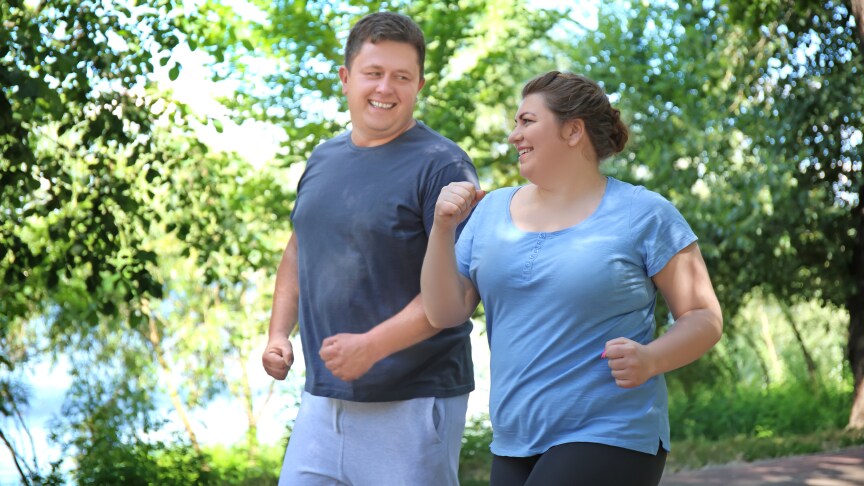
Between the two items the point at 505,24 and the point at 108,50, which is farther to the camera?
the point at 505,24

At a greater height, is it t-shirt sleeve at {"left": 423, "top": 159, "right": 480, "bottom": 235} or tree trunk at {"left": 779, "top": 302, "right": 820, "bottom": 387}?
tree trunk at {"left": 779, "top": 302, "right": 820, "bottom": 387}

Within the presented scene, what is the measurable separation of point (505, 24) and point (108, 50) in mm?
8504

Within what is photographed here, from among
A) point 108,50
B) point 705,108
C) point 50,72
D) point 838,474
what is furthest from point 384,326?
point 705,108

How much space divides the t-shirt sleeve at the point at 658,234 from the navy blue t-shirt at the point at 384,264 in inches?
23.0

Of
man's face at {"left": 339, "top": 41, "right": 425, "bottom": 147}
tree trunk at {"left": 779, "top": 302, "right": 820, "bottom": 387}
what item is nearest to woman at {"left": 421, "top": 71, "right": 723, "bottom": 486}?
man's face at {"left": 339, "top": 41, "right": 425, "bottom": 147}

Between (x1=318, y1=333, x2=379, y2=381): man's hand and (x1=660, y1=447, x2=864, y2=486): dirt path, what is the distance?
5540 millimetres

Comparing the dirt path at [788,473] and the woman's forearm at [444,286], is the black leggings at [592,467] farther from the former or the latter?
the dirt path at [788,473]

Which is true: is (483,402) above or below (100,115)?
below

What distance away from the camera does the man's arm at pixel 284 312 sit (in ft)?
10.3

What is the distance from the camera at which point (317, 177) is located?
3.23 metres

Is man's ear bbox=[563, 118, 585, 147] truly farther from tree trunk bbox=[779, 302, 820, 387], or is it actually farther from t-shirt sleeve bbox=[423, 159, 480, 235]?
tree trunk bbox=[779, 302, 820, 387]

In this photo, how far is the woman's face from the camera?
267cm

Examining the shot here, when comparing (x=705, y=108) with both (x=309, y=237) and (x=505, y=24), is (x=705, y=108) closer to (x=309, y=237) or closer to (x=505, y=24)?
(x=505, y=24)

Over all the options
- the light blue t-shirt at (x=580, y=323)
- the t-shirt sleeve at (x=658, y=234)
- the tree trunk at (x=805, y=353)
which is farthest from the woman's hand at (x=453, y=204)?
the tree trunk at (x=805, y=353)
